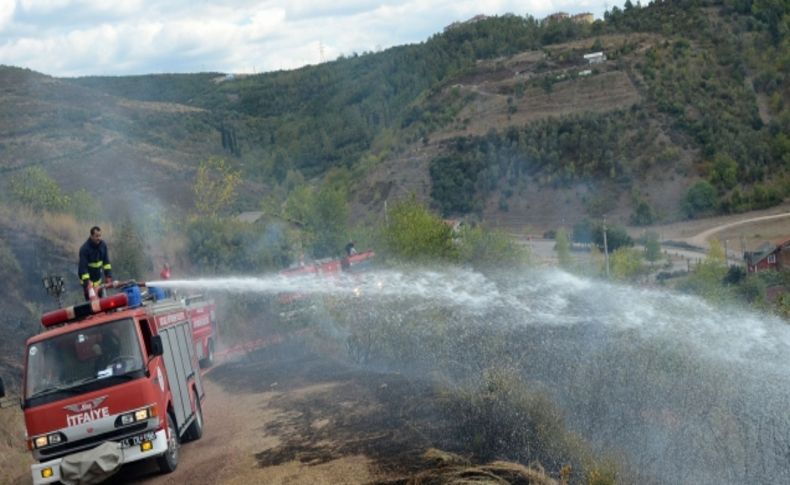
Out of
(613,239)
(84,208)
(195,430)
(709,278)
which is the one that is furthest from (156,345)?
(613,239)

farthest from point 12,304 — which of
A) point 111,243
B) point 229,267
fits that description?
point 229,267

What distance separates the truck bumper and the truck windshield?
3.13 feet

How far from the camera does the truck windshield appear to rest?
41.2 ft

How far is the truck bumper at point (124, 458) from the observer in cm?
1223

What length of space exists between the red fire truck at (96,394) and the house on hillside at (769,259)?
41799 millimetres

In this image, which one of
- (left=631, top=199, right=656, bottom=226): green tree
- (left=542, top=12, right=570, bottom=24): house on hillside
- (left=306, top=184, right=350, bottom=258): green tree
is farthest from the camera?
(left=542, top=12, right=570, bottom=24): house on hillside

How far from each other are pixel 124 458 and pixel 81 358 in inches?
60.2

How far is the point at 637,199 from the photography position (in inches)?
3378

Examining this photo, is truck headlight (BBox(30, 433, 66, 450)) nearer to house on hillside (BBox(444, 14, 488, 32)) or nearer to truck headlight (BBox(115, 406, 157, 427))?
truck headlight (BBox(115, 406, 157, 427))

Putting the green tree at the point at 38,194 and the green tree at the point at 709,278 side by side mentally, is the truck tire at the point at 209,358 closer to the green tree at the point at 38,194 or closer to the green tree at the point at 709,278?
the green tree at the point at 38,194

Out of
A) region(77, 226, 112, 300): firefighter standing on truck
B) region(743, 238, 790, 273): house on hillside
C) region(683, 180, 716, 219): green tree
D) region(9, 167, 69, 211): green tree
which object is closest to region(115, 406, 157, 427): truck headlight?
region(77, 226, 112, 300): firefighter standing on truck

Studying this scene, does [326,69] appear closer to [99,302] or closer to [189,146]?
[189,146]

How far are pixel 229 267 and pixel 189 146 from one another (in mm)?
60282

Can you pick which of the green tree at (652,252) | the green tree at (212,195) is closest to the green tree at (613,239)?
the green tree at (652,252)
